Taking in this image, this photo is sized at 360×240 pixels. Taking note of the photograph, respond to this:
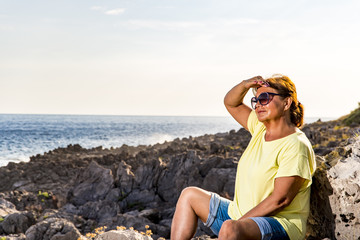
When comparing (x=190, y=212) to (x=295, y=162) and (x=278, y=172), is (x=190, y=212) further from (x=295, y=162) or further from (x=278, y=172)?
(x=295, y=162)

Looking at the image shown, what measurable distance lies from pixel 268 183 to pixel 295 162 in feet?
1.27

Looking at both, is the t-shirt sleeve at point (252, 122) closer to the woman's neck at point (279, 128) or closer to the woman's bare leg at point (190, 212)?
the woman's neck at point (279, 128)

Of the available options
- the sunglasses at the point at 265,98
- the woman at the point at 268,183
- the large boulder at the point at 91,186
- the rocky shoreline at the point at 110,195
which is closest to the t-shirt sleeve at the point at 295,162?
the woman at the point at 268,183

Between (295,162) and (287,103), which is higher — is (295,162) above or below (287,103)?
below

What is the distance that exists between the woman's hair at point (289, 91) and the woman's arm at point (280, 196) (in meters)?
0.68

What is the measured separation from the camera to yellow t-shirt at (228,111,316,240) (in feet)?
13.0

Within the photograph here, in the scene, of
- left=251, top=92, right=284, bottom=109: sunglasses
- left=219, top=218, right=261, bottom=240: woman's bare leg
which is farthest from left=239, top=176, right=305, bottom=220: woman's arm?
left=251, top=92, right=284, bottom=109: sunglasses

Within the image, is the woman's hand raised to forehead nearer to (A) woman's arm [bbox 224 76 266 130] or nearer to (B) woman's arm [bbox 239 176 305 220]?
(A) woman's arm [bbox 224 76 266 130]

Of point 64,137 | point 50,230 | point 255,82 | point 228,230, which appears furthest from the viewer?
point 64,137

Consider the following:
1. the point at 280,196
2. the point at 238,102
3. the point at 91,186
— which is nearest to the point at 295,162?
the point at 280,196

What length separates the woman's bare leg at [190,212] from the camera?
4.81 metres

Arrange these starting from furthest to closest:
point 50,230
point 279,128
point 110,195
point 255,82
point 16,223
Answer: point 110,195 < point 16,223 < point 50,230 < point 255,82 < point 279,128

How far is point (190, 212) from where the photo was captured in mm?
4883

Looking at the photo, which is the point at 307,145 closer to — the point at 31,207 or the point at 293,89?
the point at 293,89
